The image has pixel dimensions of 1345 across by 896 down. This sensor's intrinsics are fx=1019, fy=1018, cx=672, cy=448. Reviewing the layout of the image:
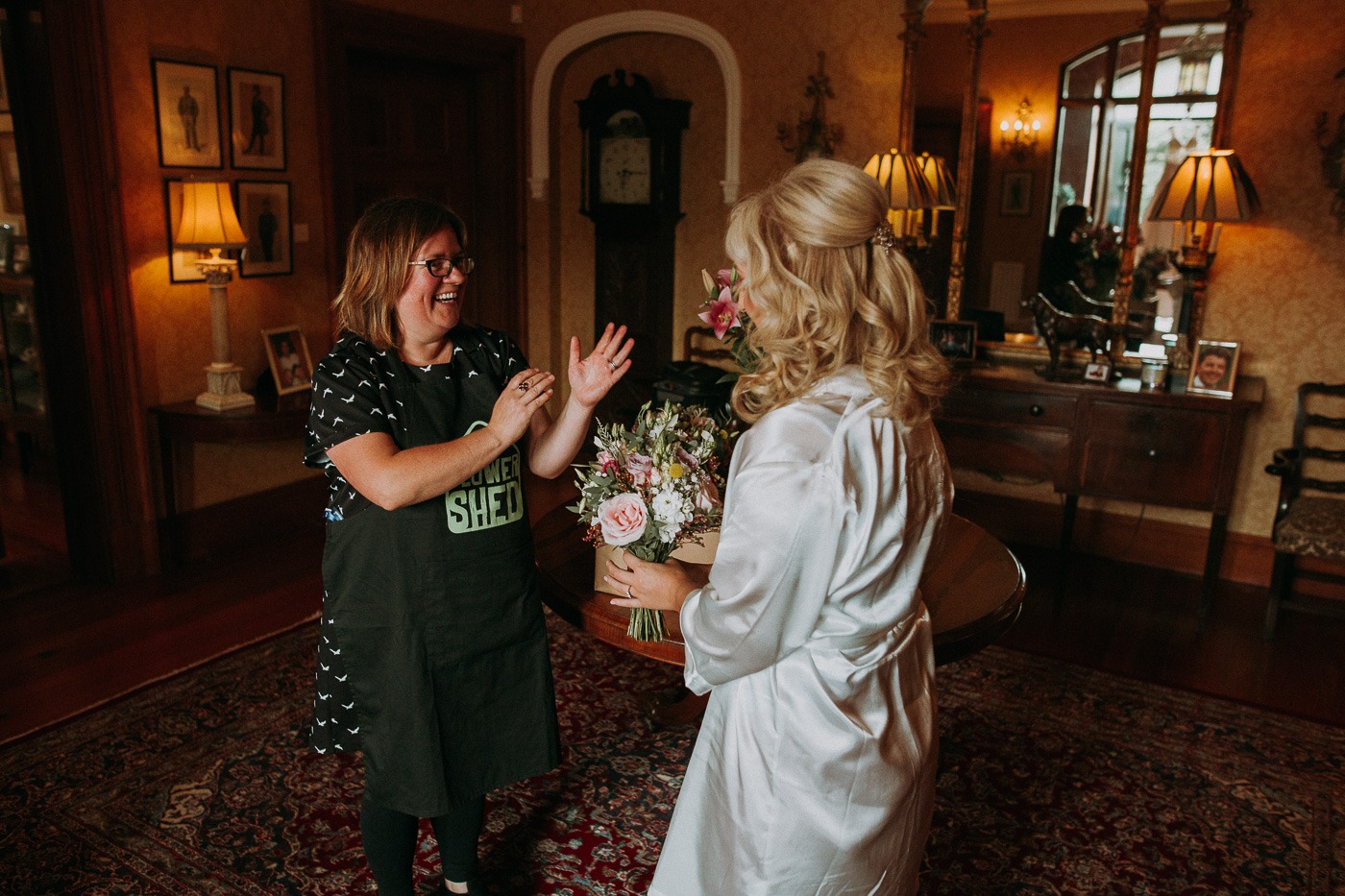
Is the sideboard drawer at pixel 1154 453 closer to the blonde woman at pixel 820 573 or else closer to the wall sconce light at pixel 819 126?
the wall sconce light at pixel 819 126

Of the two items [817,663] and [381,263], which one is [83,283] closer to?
[381,263]

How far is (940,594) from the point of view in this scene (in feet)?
7.39

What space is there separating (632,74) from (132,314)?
290cm

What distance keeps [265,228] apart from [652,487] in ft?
11.1

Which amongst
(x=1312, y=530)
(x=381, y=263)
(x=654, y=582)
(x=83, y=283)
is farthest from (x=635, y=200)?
(x=654, y=582)

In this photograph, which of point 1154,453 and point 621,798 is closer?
point 621,798

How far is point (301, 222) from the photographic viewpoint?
15.4ft

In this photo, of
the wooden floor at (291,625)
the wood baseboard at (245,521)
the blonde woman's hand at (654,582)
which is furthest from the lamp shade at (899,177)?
the blonde woman's hand at (654,582)

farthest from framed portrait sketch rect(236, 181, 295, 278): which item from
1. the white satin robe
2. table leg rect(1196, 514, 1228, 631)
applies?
table leg rect(1196, 514, 1228, 631)

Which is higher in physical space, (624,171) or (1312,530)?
(624,171)

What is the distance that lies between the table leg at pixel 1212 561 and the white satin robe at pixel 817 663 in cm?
287

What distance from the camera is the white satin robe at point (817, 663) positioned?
4.33 ft

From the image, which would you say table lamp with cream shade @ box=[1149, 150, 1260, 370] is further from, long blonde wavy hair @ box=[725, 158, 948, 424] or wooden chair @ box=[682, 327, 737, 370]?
long blonde wavy hair @ box=[725, 158, 948, 424]

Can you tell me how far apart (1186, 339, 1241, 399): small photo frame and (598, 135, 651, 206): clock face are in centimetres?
288
